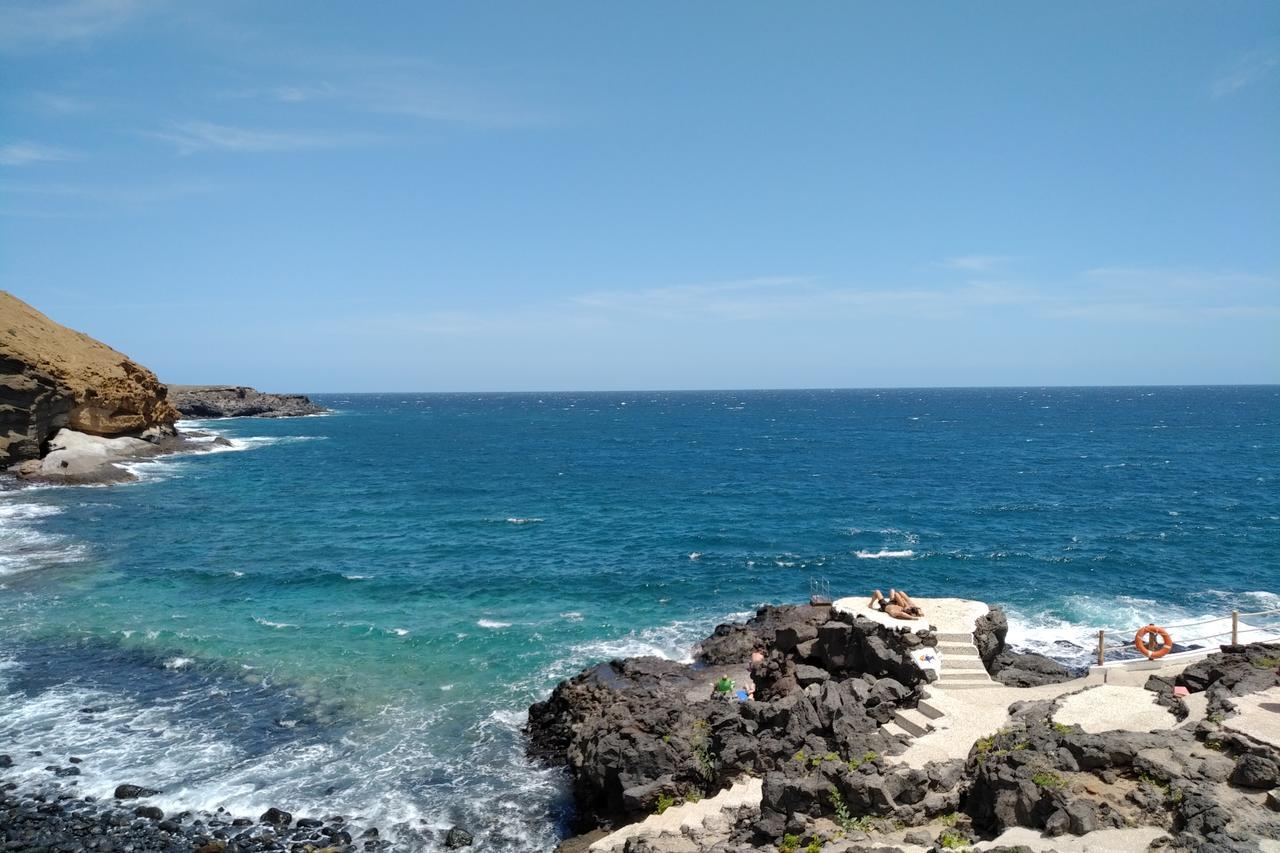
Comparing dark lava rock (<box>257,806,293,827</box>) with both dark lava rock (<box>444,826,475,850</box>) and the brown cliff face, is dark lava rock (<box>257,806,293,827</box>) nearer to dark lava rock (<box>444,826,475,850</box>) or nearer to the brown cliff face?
dark lava rock (<box>444,826,475,850</box>)

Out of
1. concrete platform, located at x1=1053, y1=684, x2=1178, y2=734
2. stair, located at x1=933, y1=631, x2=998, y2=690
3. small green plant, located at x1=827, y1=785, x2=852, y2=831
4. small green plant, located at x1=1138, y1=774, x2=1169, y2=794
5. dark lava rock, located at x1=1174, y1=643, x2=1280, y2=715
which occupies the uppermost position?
dark lava rock, located at x1=1174, y1=643, x2=1280, y2=715

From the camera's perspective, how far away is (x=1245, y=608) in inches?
1358

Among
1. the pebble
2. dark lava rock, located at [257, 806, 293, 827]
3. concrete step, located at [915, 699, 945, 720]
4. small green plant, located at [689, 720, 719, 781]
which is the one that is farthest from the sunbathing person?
dark lava rock, located at [257, 806, 293, 827]

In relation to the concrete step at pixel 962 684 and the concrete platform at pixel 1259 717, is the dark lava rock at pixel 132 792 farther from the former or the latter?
the concrete platform at pixel 1259 717

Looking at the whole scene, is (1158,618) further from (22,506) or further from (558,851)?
(22,506)

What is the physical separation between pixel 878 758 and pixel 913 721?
89.8 inches

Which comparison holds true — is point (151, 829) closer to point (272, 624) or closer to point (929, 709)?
point (272, 624)

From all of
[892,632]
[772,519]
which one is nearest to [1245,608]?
[892,632]

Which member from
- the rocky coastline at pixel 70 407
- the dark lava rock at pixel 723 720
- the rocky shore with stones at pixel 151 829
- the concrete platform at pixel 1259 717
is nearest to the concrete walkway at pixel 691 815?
the dark lava rock at pixel 723 720

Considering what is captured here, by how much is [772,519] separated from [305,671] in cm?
3477

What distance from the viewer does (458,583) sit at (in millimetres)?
40312

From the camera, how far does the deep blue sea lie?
23359 millimetres

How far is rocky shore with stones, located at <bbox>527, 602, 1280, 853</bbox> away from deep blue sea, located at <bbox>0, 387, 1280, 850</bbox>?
271 centimetres

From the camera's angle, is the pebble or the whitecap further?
the whitecap
